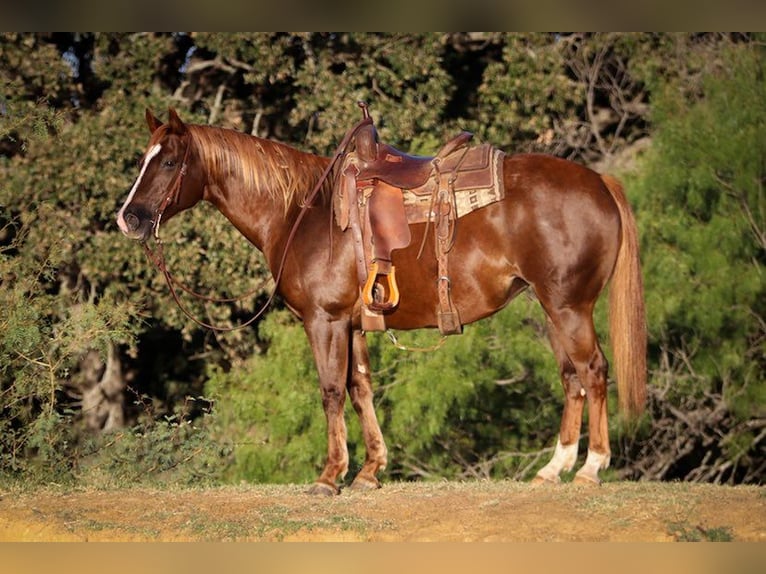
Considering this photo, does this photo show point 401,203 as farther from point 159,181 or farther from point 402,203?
point 159,181

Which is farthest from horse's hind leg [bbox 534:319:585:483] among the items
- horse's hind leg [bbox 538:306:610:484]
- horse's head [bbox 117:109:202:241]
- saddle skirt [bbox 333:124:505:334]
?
horse's head [bbox 117:109:202:241]

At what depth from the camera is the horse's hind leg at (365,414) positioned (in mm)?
6098

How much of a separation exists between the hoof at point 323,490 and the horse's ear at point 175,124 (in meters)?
2.30

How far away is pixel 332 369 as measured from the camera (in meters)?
5.91

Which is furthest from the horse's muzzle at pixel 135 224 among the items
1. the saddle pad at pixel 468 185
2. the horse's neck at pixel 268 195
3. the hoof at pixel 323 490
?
the hoof at pixel 323 490

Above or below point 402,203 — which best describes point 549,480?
below

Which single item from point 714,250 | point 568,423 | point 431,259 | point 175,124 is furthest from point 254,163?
point 714,250

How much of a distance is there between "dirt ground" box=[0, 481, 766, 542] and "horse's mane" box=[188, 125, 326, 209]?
192 cm

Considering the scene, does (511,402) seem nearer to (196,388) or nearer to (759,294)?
(759,294)

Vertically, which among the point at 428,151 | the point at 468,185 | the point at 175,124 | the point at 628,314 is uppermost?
the point at 428,151

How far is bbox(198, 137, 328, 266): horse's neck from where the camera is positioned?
6125 millimetres

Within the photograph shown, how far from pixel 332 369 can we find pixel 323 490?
72cm

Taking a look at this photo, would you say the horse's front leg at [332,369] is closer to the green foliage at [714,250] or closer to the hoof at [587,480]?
the hoof at [587,480]
